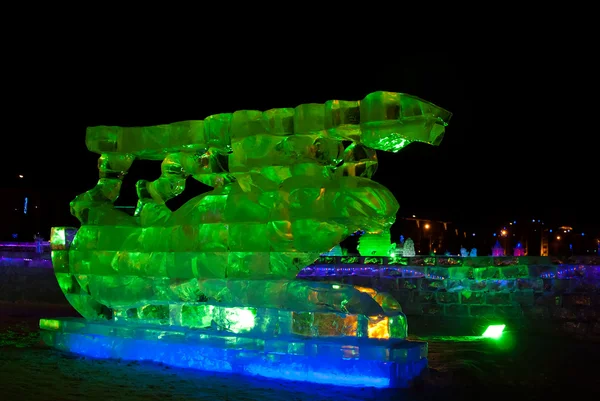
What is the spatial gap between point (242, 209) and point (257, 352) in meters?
1.50

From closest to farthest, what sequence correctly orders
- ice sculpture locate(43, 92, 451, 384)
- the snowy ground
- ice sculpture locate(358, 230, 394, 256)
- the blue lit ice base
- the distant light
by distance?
1. the snowy ground
2. the blue lit ice base
3. ice sculpture locate(43, 92, 451, 384)
4. the distant light
5. ice sculpture locate(358, 230, 394, 256)

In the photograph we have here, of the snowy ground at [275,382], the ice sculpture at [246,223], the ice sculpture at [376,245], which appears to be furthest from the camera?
the ice sculpture at [376,245]

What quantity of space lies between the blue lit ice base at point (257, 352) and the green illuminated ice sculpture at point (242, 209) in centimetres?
33

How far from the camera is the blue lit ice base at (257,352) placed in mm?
6133

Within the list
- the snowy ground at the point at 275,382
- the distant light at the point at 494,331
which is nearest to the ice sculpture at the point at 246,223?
the snowy ground at the point at 275,382

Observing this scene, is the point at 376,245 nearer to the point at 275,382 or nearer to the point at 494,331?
the point at 494,331

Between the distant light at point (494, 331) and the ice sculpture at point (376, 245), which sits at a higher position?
the ice sculpture at point (376, 245)

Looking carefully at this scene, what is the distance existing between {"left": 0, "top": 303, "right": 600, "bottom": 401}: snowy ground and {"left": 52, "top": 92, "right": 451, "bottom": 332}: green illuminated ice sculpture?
0.83 m

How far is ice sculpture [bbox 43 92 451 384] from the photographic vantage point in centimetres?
654

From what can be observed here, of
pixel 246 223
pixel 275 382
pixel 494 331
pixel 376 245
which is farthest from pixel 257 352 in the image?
pixel 376 245

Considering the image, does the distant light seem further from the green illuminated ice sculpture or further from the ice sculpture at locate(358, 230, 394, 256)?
the ice sculpture at locate(358, 230, 394, 256)

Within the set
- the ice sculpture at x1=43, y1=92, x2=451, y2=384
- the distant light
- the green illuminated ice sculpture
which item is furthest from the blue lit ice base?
the distant light

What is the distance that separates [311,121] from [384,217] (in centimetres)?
127

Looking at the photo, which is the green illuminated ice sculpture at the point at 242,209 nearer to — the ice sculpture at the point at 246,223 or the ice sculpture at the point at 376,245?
the ice sculpture at the point at 246,223
